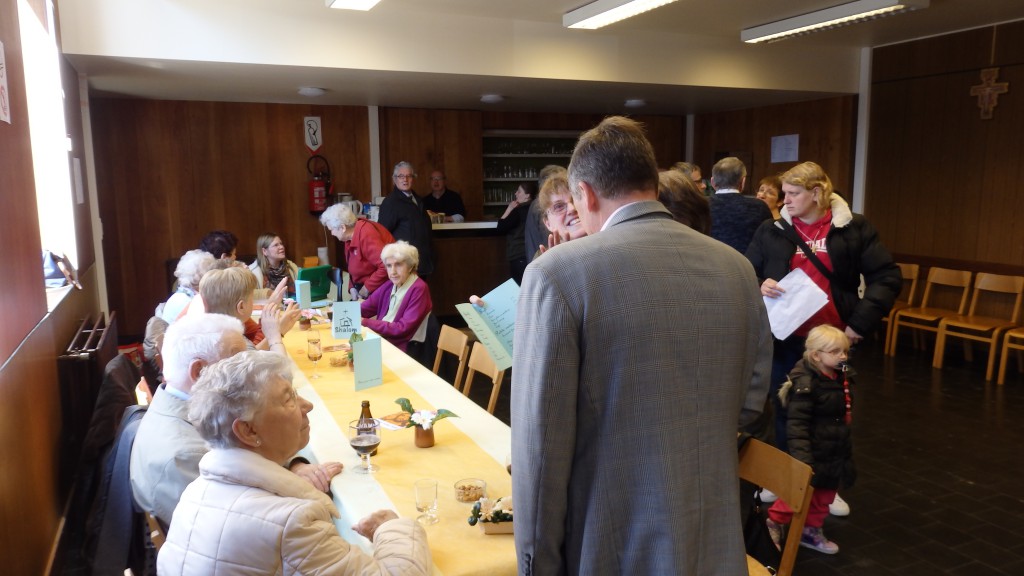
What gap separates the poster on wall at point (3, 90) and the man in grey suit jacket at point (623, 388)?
7.57ft

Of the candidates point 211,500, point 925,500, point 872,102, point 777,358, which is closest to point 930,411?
point 925,500

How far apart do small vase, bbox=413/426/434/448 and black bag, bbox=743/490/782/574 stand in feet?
3.85

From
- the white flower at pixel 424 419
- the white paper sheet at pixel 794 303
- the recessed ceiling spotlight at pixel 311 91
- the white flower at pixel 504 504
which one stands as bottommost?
the white flower at pixel 504 504

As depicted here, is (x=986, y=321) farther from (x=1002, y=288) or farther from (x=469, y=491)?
(x=469, y=491)

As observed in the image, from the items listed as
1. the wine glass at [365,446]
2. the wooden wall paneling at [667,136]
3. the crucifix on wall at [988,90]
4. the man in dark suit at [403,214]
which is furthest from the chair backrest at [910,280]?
the wine glass at [365,446]

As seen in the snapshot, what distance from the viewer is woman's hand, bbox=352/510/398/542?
177 centimetres

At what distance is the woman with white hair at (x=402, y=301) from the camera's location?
13.9 feet

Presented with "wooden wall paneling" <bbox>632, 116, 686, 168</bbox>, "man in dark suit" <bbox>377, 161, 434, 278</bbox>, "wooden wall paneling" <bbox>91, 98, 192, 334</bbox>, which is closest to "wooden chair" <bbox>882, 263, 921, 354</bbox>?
"wooden wall paneling" <bbox>632, 116, 686, 168</bbox>

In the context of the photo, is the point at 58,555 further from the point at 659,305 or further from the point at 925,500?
the point at 925,500

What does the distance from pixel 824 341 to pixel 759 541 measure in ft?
3.27

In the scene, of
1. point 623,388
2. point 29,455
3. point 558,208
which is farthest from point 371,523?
point 29,455

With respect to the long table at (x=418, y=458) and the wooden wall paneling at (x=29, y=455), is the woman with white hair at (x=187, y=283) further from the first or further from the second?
the long table at (x=418, y=458)

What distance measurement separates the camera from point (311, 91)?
6996 millimetres

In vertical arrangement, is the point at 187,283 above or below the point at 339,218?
below
